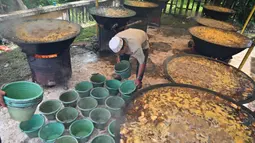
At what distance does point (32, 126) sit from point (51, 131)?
360mm

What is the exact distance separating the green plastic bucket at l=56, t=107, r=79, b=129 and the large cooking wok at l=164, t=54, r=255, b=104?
1941 mm

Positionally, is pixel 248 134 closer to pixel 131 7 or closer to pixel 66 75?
pixel 66 75

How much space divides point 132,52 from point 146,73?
2.18m

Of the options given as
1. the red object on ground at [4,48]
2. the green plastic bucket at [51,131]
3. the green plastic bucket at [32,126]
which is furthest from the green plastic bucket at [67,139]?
the red object on ground at [4,48]

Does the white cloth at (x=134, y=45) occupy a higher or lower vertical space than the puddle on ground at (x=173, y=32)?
higher

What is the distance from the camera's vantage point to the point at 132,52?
11.4 feet

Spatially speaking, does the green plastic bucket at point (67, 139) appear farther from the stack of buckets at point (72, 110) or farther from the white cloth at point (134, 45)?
the white cloth at point (134, 45)

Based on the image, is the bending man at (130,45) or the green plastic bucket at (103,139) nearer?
the green plastic bucket at (103,139)

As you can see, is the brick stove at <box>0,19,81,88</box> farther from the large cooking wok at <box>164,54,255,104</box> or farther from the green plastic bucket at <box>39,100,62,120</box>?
the large cooking wok at <box>164,54,255,104</box>

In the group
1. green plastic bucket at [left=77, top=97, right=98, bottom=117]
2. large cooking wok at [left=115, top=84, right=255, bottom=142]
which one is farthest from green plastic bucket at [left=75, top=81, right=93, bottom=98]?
large cooking wok at [left=115, top=84, right=255, bottom=142]

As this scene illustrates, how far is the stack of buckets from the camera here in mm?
2635

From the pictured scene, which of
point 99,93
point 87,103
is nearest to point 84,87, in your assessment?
point 99,93

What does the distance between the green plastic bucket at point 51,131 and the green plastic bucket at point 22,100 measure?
0.68 metres

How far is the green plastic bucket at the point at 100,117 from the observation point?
336 cm
